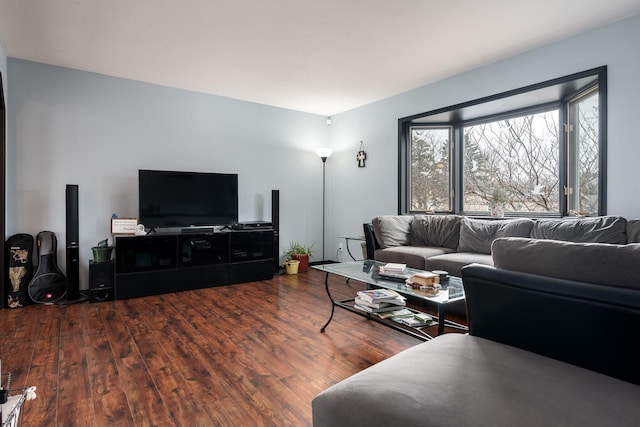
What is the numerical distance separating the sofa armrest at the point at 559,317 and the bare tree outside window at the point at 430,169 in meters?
3.40

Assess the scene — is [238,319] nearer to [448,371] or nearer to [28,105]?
[448,371]

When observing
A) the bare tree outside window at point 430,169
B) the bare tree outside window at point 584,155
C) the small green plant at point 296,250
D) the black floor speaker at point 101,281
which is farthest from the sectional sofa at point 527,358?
the small green plant at point 296,250

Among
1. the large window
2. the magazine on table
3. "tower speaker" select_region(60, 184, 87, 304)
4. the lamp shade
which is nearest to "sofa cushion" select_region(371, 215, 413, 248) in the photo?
the large window

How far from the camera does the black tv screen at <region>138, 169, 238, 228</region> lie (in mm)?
4094

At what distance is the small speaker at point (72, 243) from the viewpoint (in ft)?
12.1

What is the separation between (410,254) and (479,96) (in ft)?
6.23

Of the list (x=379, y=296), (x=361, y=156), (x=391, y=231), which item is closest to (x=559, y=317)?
(x=379, y=296)

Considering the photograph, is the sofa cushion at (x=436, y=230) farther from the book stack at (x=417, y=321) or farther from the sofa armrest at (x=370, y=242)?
the book stack at (x=417, y=321)

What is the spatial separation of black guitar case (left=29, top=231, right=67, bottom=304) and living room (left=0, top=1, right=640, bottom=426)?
211 millimetres

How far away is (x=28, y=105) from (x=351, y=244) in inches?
170

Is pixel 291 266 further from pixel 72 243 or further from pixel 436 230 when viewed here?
pixel 72 243

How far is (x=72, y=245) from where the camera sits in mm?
3699

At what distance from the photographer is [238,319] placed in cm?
317

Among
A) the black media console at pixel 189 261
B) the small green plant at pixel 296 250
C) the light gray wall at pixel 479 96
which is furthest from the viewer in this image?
the small green plant at pixel 296 250
